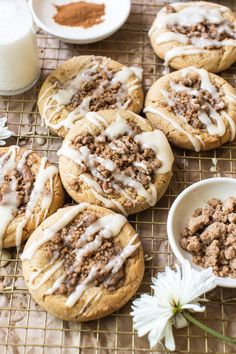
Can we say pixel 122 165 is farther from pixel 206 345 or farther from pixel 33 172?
pixel 206 345

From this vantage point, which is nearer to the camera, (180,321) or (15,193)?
(180,321)

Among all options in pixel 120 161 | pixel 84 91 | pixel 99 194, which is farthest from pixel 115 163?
pixel 84 91

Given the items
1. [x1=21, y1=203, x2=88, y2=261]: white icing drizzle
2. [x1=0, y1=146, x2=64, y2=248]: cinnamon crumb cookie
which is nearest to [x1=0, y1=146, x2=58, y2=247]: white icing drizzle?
[x1=0, y1=146, x2=64, y2=248]: cinnamon crumb cookie

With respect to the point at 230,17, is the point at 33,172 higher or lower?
lower

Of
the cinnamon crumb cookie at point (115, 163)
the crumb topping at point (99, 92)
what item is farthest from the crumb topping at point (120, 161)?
the crumb topping at point (99, 92)

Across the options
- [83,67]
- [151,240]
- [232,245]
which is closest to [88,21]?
[83,67]

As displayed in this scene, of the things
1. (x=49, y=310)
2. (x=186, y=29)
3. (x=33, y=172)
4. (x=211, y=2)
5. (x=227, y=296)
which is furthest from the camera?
(x=211, y=2)

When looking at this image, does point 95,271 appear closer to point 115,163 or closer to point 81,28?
point 115,163

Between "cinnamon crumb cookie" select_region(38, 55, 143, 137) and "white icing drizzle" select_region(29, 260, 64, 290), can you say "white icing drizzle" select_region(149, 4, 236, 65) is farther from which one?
"white icing drizzle" select_region(29, 260, 64, 290)
